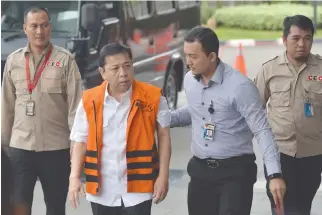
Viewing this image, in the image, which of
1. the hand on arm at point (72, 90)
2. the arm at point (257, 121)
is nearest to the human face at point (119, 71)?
the arm at point (257, 121)

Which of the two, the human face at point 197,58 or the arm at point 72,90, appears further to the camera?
the arm at point 72,90

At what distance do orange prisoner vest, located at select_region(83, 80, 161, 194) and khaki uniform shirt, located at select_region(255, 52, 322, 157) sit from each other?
1.22 metres

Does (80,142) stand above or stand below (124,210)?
above

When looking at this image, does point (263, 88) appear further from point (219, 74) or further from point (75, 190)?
point (75, 190)

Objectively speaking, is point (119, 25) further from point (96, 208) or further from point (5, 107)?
point (96, 208)

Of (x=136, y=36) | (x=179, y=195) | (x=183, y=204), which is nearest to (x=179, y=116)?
(x=183, y=204)

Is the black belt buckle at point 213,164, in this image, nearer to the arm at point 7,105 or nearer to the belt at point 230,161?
the belt at point 230,161

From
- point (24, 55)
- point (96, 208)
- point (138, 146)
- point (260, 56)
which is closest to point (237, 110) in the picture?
point (138, 146)

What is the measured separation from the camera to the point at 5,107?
16.9 ft

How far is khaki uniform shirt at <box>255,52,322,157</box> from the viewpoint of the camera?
4977mm

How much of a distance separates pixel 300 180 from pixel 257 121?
3.49ft

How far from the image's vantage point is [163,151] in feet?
13.5

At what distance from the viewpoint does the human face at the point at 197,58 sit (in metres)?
4.19

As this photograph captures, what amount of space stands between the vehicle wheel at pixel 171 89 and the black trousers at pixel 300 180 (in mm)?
6703
